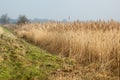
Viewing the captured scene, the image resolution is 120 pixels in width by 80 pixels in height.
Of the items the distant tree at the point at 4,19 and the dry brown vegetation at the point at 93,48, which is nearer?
the dry brown vegetation at the point at 93,48

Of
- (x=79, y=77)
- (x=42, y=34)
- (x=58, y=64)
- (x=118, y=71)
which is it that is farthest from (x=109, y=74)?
(x=42, y=34)

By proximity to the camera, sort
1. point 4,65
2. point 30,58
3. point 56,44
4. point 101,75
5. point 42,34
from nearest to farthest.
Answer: point 101,75
point 4,65
point 30,58
point 56,44
point 42,34

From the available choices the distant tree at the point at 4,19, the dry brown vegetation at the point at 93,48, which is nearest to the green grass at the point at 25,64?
the dry brown vegetation at the point at 93,48

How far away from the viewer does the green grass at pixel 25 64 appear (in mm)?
8609

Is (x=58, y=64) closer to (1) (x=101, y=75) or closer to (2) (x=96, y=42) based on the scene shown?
(2) (x=96, y=42)

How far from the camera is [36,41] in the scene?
1903 cm

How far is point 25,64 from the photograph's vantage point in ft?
32.5

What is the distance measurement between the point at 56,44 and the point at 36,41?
4.70m

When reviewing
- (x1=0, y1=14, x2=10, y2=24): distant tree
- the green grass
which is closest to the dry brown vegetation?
the green grass

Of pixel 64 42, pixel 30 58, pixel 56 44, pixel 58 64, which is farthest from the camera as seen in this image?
pixel 56 44

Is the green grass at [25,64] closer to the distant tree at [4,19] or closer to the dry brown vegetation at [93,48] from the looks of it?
the dry brown vegetation at [93,48]

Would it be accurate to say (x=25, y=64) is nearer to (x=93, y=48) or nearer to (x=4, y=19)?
(x=93, y=48)

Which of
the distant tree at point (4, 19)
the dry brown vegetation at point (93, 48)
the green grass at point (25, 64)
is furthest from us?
the distant tree at point (4, 19)

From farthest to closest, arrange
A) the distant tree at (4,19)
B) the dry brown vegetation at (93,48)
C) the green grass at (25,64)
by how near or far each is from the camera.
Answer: the distant tree at (4,19), the dry brown vegetation at (93,48), the green grass at (25,64)
